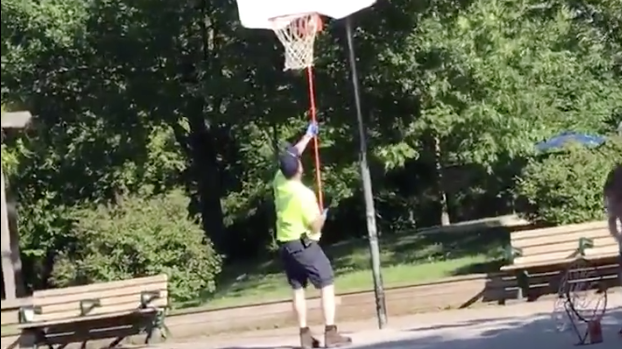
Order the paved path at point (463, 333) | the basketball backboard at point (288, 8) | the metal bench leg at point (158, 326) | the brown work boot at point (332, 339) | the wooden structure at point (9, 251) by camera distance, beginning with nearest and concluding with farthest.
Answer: the wooden structure at point (9, 251)
the paved path at point (463, 333)
the brown work boot at point (332, 339)
the basketball backboard at point (288, 8)
the metal bench leg at point (158, 326)

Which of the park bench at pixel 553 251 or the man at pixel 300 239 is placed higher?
the man at pixel 300 239

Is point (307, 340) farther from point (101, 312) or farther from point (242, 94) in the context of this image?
point (242, 94)

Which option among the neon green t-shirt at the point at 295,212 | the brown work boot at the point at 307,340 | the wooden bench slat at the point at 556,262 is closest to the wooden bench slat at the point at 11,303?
the neon green t-shirt at the point at 295,212

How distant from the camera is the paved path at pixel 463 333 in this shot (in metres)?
11.6

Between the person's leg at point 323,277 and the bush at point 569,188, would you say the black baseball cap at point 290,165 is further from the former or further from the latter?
the bush at point 569,188

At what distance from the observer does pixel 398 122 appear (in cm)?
2248

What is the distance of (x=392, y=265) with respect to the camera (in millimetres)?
21703

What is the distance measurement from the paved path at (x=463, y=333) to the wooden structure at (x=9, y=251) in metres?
6.49

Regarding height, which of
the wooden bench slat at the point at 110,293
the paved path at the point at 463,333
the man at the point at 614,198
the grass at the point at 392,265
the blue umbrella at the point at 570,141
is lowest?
the grass at the point at 392,265

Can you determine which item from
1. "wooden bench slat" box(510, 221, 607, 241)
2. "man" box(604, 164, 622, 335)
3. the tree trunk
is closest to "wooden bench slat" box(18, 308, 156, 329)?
"wooden bench slat" box(510, 221, 607, 241)

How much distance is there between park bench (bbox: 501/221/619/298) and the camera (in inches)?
568

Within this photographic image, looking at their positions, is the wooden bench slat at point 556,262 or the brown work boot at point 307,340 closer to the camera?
the brown work boot at point 307,340

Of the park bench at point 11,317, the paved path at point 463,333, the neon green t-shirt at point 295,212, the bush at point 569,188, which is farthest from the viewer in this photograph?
the bush at point 569,188

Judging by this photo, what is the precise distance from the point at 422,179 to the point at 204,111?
11.4 metres
